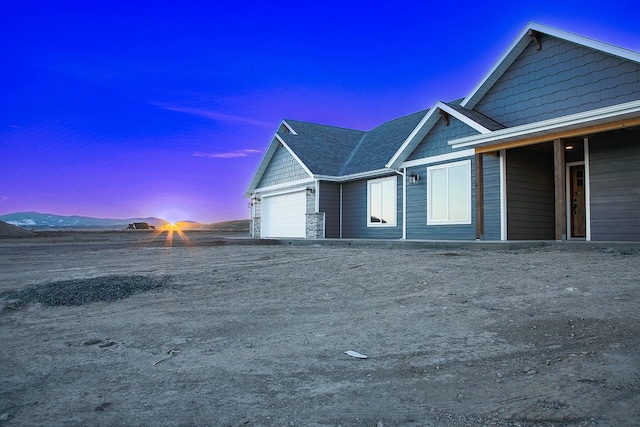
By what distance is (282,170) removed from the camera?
20.8 metres

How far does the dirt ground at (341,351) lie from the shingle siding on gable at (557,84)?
5.72 metres

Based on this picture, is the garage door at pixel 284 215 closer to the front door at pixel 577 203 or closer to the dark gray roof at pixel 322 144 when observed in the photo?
the dark gray roof at pixel 322 144

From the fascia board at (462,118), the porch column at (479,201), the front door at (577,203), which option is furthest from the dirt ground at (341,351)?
the front door at (577,203)

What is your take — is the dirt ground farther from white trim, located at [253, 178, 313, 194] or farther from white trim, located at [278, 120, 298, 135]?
white trim, located at [278, 120, 298, 135]

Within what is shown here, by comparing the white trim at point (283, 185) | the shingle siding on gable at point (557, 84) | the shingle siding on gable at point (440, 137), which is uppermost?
the shingle siding on gable at point (557, 84)

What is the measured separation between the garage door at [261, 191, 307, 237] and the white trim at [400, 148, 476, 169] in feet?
20.1

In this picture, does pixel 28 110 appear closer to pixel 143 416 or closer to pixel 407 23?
pixel 407 23

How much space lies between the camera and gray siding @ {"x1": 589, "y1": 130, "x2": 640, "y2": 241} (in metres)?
10.2

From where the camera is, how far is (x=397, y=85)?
899 inches

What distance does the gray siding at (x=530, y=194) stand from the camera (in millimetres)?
11883

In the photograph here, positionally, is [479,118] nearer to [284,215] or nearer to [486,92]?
[486,92]

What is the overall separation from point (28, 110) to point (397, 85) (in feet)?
64.7

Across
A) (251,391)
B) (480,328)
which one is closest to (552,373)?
(480,328)

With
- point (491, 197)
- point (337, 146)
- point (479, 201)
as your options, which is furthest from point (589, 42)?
point (337, 146)
